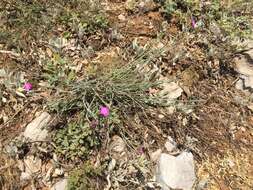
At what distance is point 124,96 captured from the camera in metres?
3.88

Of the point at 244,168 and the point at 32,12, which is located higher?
the point at 32,12

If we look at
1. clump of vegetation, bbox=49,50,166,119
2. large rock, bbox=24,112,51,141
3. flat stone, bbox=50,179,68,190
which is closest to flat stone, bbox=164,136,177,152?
clump of vegetation, bbox=49,50,166,119

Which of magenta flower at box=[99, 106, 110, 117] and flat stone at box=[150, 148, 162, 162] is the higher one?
magenta flower at box=[99, 106, 110, 117]

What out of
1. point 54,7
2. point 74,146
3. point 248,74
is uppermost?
point 54,7

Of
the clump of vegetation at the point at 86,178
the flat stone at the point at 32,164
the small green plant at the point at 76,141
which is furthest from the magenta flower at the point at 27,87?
the clump of vegetation at the point at 86,178

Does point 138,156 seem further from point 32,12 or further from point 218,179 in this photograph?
point 32,12

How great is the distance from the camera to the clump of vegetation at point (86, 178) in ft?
11.3

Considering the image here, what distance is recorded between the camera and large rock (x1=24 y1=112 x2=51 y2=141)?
3.67 metres

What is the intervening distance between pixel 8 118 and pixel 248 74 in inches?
98.0

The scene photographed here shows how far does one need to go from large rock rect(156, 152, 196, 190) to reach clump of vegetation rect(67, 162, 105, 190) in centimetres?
51

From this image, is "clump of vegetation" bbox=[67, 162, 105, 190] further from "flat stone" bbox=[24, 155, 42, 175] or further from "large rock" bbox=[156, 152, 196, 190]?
"large rock" bbox=[156, 152, 196, 190]

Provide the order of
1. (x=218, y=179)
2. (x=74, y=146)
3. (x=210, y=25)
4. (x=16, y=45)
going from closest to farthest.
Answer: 1. (x=74, y=146)
2. (x=218, y=179)
3. (x=16, y=45)
4. (x=210, y=25)

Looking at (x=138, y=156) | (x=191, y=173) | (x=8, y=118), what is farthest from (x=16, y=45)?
(x=191, y=173)

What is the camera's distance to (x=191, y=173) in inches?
148
